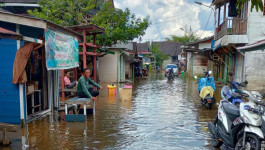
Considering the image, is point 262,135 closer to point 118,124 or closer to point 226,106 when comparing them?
point 226,106

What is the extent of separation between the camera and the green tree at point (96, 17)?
18.2 meters

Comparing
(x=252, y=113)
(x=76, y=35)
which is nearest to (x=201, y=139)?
(x=252, y=113)

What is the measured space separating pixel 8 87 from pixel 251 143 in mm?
5791

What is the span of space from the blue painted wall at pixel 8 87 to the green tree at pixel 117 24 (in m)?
11.9

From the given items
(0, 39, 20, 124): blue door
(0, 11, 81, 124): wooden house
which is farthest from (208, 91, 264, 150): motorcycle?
(0, 39, 20, 124): blue door

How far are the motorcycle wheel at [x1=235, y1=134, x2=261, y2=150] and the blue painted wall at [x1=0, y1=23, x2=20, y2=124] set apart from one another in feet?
17.6

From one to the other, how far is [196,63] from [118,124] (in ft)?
90.0

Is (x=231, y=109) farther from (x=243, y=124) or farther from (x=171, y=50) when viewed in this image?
(x=171, y=50)

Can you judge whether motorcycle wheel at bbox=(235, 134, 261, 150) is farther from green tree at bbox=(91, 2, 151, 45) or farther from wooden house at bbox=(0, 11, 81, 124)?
green tree at bbox=(91, 2, 151, 45)

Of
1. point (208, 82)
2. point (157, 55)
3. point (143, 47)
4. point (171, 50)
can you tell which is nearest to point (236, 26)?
point (208, 82)

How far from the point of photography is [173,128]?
301 inches

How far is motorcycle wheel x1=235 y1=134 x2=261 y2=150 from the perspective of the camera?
15.0ft

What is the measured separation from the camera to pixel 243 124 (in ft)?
16.4

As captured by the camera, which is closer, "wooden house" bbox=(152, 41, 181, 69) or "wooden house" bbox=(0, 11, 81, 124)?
"wooden house" bbox=(0, 11, 81, 124)
